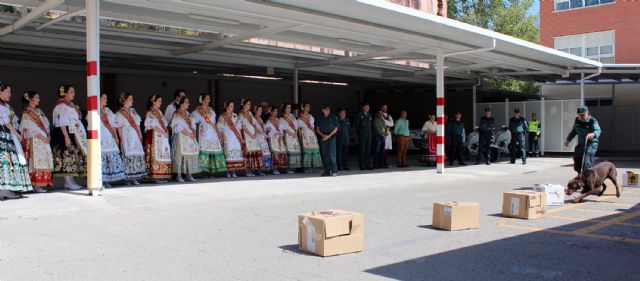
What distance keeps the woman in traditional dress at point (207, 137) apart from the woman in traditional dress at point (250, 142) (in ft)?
2.76

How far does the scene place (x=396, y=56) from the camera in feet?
55.5

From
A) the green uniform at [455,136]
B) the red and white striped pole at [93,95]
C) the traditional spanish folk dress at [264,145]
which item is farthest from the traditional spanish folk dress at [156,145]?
the green uniform at [455,136]

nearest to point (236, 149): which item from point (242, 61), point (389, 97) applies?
point (242, 61)

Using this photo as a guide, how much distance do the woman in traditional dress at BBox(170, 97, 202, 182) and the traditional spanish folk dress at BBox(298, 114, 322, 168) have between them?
330 cm

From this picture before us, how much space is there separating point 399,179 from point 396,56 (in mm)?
4519

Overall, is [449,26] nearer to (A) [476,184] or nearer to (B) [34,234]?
(A) [476,184]

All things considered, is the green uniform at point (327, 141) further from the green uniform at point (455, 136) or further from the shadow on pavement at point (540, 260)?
the shadow on pavement at point (540, 260)

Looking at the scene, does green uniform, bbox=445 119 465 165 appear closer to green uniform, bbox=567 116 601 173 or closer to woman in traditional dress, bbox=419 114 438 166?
woman in traditional dress, bbox=419 114 438 166

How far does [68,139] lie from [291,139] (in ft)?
18.9

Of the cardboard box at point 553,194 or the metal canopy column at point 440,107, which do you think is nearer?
the cardboard box at point 553,194

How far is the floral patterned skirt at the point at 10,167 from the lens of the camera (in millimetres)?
8911

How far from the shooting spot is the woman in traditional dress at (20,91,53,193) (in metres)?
9.85

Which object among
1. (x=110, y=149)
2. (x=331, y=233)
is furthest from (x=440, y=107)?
(x=331, y=233)

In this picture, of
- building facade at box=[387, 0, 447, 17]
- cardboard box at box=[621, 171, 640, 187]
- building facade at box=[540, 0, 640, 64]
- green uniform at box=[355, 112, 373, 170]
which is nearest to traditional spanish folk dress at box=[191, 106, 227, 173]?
green uniform at box=[355, 112, 373, 170]
